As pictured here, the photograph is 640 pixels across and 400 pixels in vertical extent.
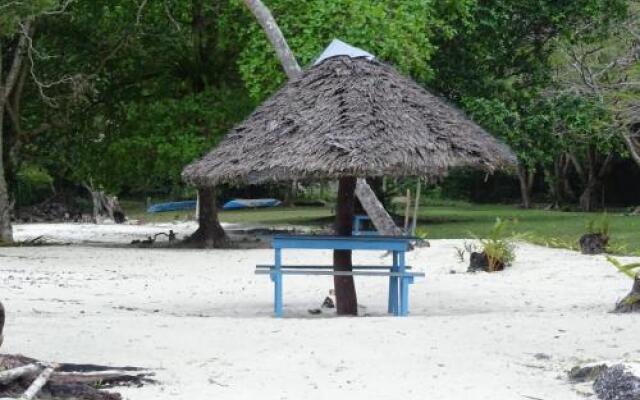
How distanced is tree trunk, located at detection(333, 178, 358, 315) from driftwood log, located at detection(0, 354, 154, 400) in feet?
15.9

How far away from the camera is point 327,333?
33.4 feet

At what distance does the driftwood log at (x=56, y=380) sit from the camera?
295 inches

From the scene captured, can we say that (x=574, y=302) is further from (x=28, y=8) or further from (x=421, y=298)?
(x=28, y=8)

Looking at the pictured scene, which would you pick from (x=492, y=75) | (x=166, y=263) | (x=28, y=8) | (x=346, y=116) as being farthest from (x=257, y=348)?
(x=492, y=75)

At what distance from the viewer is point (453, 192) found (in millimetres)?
53031

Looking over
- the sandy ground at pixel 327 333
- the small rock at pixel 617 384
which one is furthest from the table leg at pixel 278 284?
the small rock at pixel 617 384

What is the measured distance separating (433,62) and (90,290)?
1615cm

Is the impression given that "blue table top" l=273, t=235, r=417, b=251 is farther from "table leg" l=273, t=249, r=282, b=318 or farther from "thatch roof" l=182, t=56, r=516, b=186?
"thatch roof" l=182, t=56, r=516, b=186

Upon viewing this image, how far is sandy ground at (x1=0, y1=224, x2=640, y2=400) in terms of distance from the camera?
839 centimetres

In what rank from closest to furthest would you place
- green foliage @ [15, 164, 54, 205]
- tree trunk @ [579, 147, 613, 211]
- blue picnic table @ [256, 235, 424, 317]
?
blue picnic table @ [256, 235, 424, 317], green foliage @ [15, 164, 54, 205], tree trunk @ [579, 147, 613, 211]

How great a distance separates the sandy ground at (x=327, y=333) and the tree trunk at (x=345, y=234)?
589mm

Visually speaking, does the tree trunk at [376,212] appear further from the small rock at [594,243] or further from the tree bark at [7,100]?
the tree bark at [7,100]

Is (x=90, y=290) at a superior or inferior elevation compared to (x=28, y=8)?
inferior

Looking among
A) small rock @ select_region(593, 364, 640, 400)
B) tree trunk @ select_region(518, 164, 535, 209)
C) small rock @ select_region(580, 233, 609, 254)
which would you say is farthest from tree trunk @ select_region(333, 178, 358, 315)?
tree trunk @ select_region(518, 164, 535, 209)
